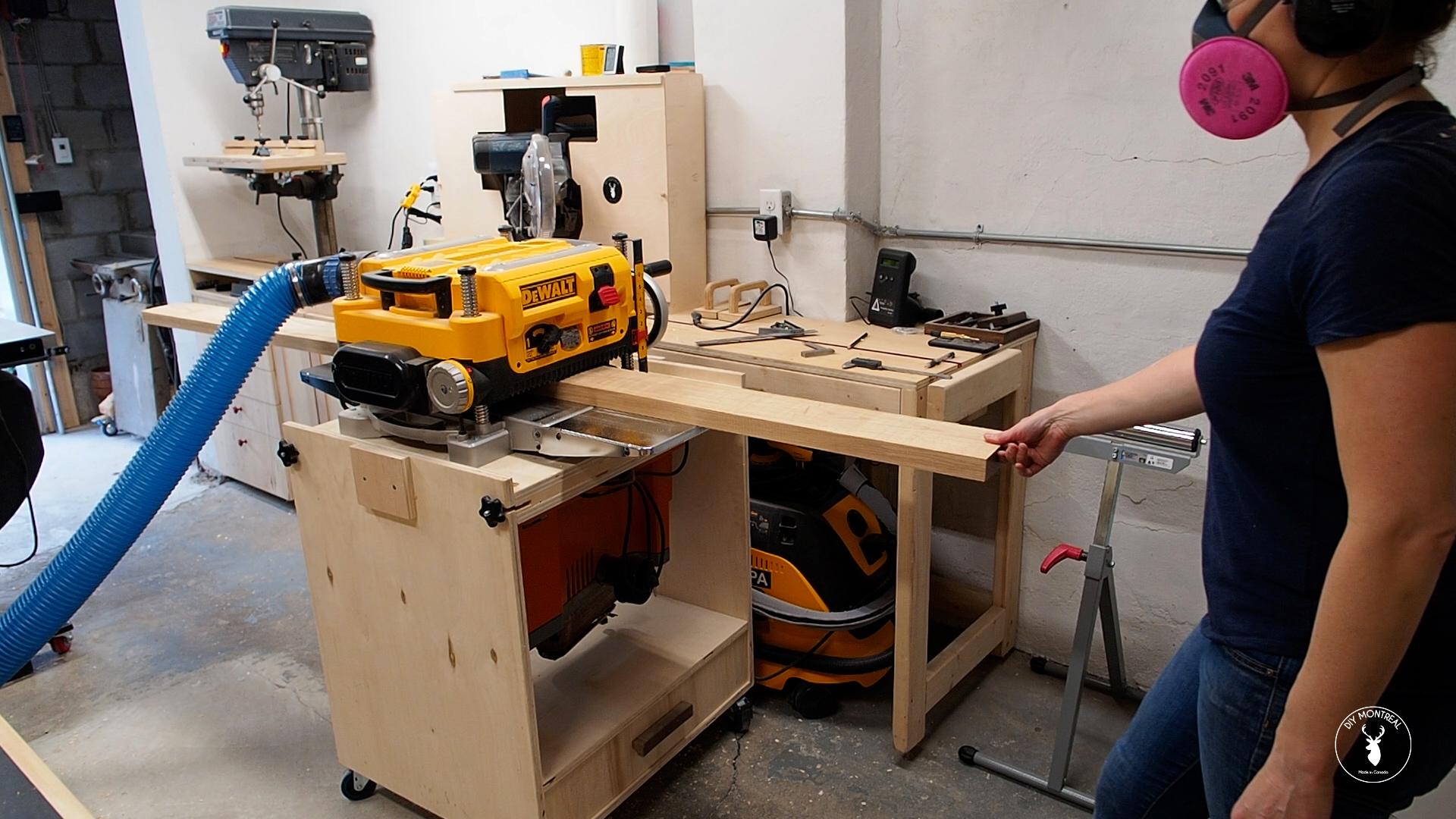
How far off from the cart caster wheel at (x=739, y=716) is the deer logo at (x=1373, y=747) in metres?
1.47

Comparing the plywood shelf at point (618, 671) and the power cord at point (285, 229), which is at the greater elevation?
the power cord at point (285, 229)

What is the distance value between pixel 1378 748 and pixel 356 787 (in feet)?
5.96

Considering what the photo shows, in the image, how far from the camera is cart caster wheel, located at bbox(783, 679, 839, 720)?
7.38ft

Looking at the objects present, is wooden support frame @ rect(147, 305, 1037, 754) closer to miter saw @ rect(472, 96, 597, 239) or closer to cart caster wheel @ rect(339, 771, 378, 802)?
miter saw @ rect(472, 96, 597, 239)

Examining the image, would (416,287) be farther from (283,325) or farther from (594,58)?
(594,58)

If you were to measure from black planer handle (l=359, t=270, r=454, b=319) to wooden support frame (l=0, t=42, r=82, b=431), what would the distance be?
3408mm

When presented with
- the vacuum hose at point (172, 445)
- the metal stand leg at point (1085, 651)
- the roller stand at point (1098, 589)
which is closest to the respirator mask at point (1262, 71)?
the roller stand at point (1098, 589)

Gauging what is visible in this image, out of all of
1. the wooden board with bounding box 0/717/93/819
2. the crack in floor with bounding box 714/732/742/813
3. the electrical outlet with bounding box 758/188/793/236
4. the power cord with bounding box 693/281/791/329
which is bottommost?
the crack in floor with bounding box 714/732/742/813

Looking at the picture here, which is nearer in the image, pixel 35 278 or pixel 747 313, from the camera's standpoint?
pixel 747 313

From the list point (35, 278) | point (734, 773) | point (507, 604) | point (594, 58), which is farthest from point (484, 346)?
point (35, 278)

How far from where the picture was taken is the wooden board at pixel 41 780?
3.55 feet

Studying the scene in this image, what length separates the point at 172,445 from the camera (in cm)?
175

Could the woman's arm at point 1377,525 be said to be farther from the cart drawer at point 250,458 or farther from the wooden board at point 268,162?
the cart drawer at point 250,458

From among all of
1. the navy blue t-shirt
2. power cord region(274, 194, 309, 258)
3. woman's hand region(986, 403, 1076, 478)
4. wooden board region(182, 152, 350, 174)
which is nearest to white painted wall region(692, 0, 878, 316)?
woman's hand region(986, 403, 1076, 478)
